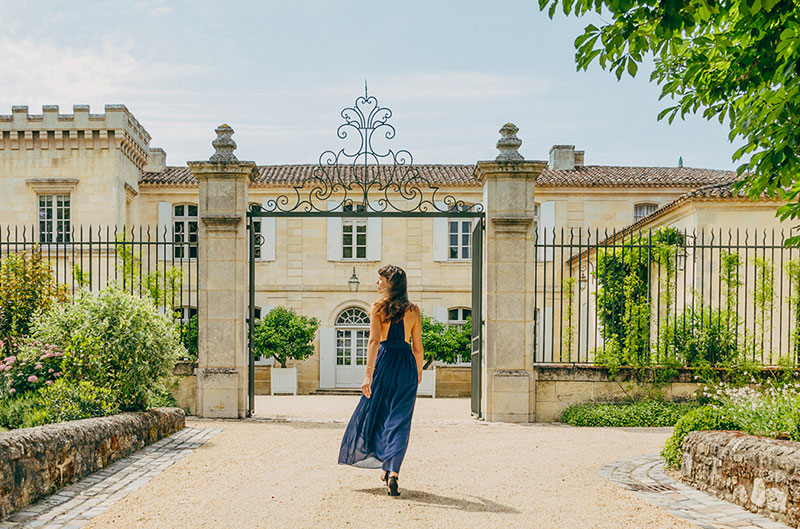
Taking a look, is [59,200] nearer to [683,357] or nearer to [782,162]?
[683,357]

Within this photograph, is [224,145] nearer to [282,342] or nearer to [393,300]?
[393,300]

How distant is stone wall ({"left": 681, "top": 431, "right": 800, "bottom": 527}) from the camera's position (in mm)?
5109

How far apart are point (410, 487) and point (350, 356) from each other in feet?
57.7

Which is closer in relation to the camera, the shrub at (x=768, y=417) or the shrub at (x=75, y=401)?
the shrub at (x=768, y=417)

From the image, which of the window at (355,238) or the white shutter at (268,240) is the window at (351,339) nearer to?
the window at (355,238)

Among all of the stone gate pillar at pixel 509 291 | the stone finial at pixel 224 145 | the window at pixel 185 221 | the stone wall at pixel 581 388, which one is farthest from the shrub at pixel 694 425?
Result: the window at pixel 185 221

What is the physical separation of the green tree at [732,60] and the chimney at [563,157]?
18.7 metres

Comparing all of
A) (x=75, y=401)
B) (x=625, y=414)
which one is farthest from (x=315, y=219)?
(x=75, y=401)

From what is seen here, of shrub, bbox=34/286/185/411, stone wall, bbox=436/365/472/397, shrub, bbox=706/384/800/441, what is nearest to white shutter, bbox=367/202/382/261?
stone wall, bbox=436/365/472/397

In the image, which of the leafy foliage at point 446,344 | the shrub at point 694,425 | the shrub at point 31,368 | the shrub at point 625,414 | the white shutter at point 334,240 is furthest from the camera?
the white shutter at point 334,240

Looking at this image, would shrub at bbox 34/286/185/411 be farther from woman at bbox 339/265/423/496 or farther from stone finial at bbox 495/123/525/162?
stone finial at bbox 495/123/525/162

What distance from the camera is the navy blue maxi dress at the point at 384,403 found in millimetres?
5875

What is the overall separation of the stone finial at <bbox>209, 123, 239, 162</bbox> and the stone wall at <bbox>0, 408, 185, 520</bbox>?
3998 mm

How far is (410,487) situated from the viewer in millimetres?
6059
